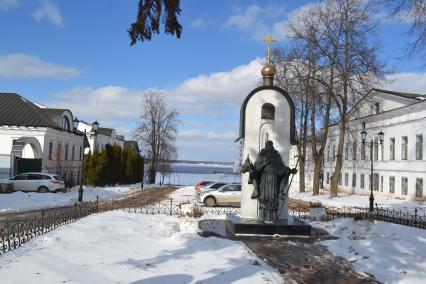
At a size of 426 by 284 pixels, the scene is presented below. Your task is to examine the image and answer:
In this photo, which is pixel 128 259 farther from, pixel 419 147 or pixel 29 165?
pixel 419 147

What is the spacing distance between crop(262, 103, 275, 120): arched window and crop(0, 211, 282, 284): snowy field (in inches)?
177

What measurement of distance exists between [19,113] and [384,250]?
32.1 m

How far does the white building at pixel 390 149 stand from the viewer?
1201 inches

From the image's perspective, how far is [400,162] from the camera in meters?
32.8

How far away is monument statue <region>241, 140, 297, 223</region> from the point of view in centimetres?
1281

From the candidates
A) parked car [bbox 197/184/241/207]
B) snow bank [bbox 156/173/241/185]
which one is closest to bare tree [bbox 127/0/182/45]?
parked car [bbox 197/184/241/207]

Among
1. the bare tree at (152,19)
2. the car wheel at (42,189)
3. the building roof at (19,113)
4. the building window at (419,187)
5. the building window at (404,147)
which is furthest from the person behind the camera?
the building roof at (19,113)

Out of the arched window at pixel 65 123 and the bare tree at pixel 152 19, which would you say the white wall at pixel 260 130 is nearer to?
the bare tree at pixel 152 19

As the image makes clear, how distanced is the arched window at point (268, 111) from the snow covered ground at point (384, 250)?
4.36m

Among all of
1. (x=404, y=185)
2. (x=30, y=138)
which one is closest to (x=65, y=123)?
(x=30, y=138)

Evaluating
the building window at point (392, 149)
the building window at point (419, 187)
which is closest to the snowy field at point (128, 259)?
the building window at point (419, 187)

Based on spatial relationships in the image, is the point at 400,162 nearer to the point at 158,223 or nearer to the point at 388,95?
the point at 388,95

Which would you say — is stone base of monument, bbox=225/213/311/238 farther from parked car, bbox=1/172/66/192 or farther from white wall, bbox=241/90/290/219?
parked car, bbox=1/172/66/192

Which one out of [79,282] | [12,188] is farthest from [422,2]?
[12,188]
